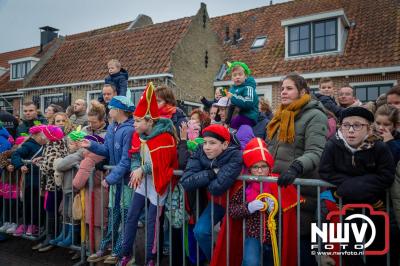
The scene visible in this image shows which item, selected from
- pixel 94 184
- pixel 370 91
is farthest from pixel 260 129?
pixel 370 91

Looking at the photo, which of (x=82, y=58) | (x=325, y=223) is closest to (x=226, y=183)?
(x=325, y=223)

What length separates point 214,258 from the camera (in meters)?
3.27

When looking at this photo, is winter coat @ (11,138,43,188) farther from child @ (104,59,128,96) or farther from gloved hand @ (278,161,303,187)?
gloved hand @ (278,161,303,187)

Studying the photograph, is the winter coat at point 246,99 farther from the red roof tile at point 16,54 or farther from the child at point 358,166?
the red roof tile at point 16,54

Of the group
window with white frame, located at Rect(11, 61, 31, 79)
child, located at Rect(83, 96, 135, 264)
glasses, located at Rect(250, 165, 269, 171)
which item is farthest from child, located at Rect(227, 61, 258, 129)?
window with white frame, located at Rect(11, 61, 31, 79)

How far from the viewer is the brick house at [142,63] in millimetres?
16641

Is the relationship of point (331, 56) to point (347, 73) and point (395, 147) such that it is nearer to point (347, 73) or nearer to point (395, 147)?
point (347, 73)

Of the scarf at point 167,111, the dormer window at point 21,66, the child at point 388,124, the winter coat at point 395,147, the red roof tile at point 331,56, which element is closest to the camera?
the winter coat at point 395,147

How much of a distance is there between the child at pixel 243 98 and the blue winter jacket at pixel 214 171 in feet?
3.13

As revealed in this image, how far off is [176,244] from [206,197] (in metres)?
0.66

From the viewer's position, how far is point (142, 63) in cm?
1709

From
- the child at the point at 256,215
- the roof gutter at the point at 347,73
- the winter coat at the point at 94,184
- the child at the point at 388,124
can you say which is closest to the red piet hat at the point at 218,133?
the child at the point at 256,215

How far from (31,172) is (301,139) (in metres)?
3.96

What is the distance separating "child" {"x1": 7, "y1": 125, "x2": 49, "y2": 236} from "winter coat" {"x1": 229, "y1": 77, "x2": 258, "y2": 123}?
9.46 feet
